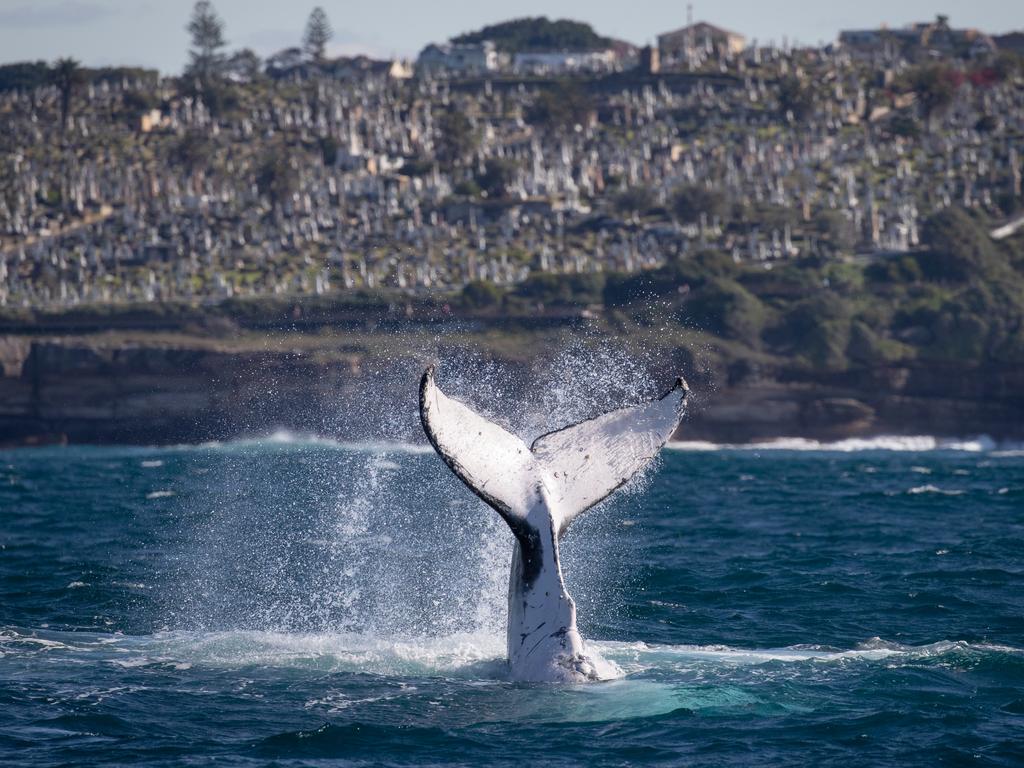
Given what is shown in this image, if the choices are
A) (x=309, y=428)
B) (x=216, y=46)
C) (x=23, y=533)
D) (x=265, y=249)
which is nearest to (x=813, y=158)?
(x=265, y=249)

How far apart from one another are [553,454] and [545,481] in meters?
0.37

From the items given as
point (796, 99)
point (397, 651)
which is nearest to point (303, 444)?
point (397, 651)

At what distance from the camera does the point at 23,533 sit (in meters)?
37.2

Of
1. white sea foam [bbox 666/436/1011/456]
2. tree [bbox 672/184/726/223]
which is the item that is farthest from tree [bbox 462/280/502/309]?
tree [bbox 672/184/726/223]

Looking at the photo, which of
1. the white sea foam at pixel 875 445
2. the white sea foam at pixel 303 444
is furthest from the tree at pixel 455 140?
the white sea foam at pixel 875 445

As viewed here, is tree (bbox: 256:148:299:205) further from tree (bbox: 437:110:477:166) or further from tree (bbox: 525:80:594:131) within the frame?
tree (bbox: 525:80:594:131)

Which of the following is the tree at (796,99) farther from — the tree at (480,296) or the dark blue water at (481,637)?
the dark blue water at (481,637)

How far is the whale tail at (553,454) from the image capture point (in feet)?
54.8

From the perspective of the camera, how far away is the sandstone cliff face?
94938 millimetres

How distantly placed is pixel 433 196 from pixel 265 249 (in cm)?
1777

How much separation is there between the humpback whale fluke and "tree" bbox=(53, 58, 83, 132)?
6018 inches

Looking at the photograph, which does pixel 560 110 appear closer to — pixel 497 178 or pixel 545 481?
pixel 497 178

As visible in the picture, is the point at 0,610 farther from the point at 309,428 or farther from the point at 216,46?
the point at 216,46

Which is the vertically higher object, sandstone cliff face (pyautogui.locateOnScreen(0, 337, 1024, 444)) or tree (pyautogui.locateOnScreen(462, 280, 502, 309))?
tree (pyautogui.locateOnScreen(462, 280, 502, 309))
